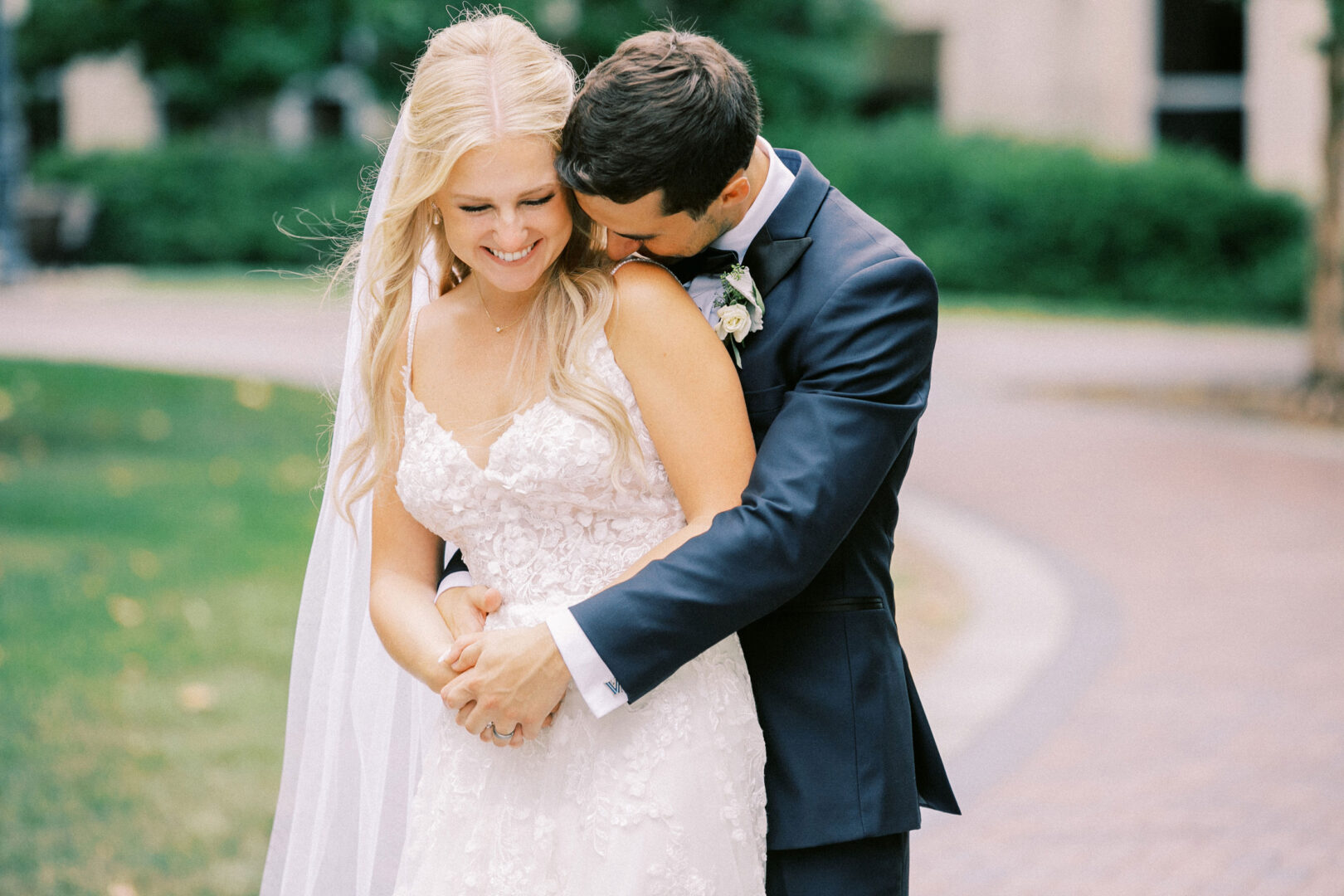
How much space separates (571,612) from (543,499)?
22 centimetres

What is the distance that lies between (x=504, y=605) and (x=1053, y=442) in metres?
9.97

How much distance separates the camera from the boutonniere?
2.29 meters

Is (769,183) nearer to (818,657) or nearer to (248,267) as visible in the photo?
(818,657)

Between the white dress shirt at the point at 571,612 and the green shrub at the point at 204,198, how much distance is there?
81.0 feet

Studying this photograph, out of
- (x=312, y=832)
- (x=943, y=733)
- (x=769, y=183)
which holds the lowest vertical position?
(x=943, y=733)

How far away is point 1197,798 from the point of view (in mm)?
5027

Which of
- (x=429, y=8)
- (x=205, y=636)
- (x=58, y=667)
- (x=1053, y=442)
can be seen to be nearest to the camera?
(x=58, y=667)

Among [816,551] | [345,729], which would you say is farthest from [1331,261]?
[816,551]

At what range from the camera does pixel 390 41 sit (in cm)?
2080

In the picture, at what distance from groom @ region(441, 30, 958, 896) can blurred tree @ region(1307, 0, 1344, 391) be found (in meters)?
12.1

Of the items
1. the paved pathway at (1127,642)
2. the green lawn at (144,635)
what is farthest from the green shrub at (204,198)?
the green lawn at (144,635)

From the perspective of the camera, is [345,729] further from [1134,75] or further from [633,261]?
[1134,75]

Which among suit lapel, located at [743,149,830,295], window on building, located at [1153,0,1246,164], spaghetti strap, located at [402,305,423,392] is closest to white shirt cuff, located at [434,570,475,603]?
spaghetti strap, located at [402,305,423,392]

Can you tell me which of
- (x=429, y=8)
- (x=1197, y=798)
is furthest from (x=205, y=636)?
(x=429, y=8)
